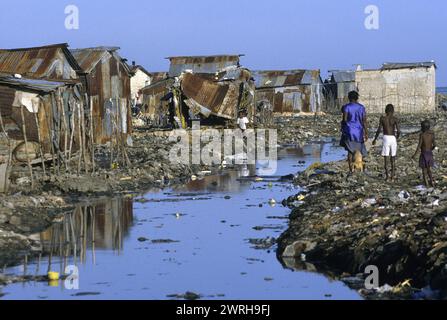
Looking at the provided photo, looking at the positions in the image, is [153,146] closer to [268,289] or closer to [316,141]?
[316,141]

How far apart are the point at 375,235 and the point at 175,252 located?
8.38 feet

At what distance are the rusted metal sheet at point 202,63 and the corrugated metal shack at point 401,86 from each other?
15.6m

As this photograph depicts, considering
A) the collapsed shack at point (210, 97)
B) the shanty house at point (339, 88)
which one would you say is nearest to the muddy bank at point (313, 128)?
the collapsed shack at point (210, 97)

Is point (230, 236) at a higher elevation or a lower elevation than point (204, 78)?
lower

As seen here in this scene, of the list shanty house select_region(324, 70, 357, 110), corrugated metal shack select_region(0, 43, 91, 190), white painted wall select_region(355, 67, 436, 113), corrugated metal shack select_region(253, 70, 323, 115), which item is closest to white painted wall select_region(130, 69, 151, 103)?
corrugated metal shack select_region(253, 70, 323, 115)

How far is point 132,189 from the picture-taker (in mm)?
17938

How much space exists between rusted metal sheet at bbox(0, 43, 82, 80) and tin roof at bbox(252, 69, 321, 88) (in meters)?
32.5

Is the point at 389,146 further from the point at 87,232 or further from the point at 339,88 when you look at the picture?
the point at 339,88

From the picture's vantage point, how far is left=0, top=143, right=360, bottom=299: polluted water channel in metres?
8.52

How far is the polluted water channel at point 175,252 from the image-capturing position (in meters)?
8.52

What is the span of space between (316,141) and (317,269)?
28201 mm

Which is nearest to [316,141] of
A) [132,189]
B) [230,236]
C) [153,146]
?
[153,146]

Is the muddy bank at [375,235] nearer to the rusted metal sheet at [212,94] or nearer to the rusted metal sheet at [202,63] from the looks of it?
the rusted metal sheet at [212,94]

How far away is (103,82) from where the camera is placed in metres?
28.0
